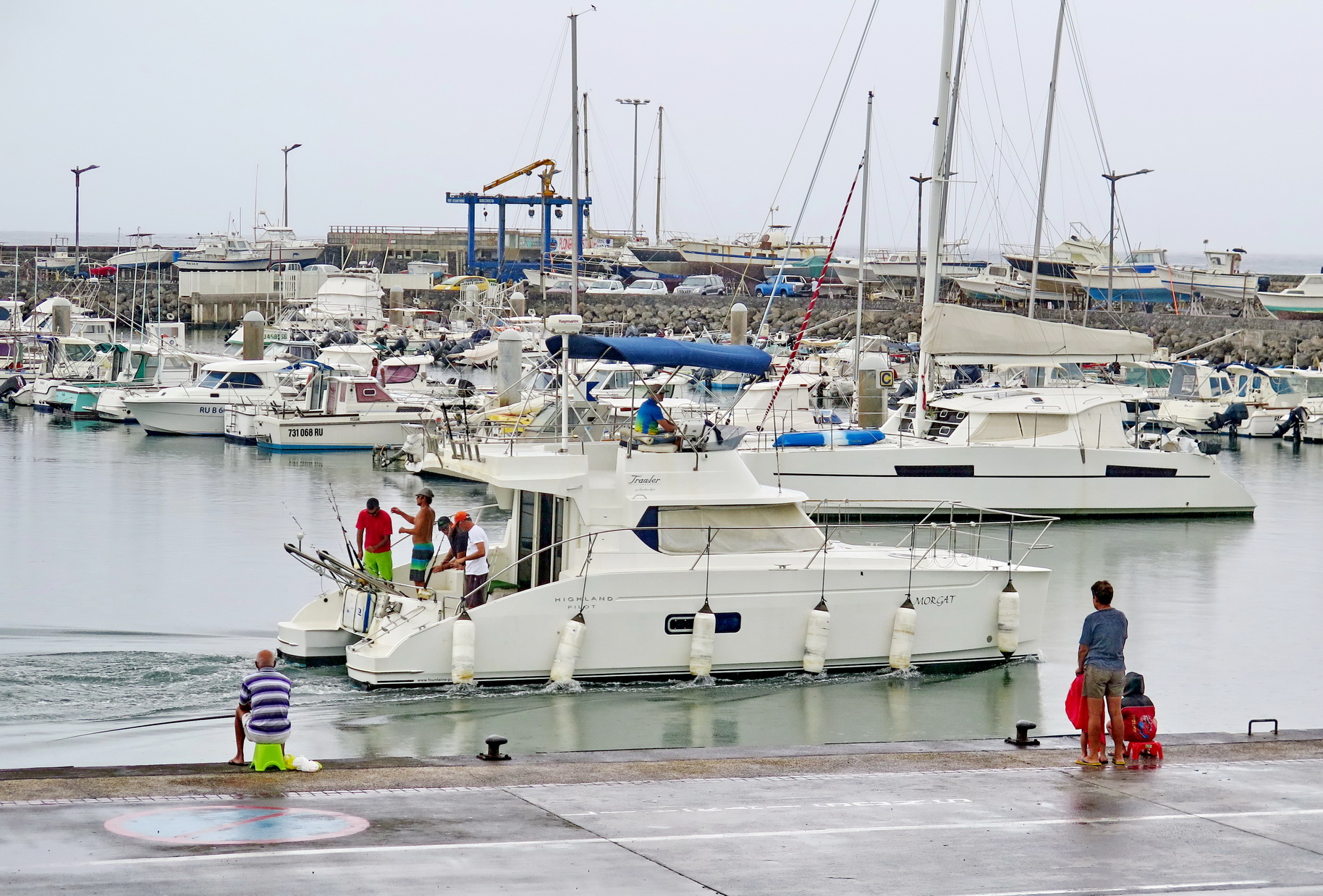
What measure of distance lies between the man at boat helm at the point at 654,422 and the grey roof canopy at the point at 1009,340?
12.9 metres

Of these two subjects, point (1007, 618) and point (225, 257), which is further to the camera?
point (225, 257)

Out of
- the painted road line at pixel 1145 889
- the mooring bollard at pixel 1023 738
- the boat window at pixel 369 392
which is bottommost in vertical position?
the mooring bollard at pixel 1023 738

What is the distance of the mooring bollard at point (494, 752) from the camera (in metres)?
12.3

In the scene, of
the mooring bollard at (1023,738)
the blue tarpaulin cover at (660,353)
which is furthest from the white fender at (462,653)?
the mooring bollard at (1023,738)

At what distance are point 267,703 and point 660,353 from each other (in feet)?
22.4

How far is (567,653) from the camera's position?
1570 centimetres

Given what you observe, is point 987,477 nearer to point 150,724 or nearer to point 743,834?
point 150,724

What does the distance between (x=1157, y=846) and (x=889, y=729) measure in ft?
17.6

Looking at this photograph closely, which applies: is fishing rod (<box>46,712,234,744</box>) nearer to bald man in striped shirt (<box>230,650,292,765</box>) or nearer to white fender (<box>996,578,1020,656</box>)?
bald man in striped shirt (<box>230,650,292,765</box>)

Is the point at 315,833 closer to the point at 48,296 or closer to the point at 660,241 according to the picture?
the point at 48,296

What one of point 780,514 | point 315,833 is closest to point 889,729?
point 780,514

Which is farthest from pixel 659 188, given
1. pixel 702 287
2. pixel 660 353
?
pixel 660 353

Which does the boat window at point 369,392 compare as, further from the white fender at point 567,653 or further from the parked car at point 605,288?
the parked car at point 605,288

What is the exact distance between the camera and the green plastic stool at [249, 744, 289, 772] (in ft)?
38.6
